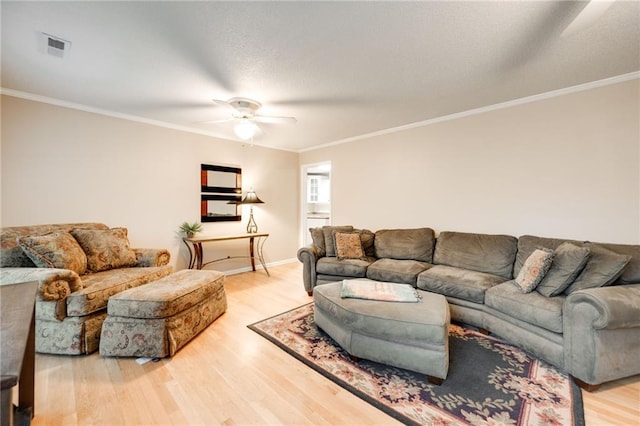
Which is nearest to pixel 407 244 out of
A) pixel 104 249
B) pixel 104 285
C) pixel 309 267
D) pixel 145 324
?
pixel 309 267

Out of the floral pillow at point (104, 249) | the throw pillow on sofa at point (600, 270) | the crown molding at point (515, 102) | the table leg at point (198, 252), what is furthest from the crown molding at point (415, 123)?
the table leg at point (198, 252)

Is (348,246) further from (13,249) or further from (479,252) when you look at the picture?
(13,249)

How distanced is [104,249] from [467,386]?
11.9 feet

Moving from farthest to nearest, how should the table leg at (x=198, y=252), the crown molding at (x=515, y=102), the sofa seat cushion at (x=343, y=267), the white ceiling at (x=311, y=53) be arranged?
the table leg at (x=198, y=252)
the sofa seat cushion at (x=343, y=267)
the crown molding at (x=515, y=102)
the white ceiling at (x=311, y=53)

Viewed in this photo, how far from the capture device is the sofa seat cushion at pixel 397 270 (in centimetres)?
300

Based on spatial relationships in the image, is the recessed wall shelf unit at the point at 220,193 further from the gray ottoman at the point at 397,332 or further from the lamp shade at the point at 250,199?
the gray ottoman at the point at 397,332

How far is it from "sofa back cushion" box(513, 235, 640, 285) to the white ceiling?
1.59m

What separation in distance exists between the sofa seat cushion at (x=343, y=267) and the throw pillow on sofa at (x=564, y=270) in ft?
5.74

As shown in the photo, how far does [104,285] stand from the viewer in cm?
232

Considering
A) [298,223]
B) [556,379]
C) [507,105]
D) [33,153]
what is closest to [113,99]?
[33,153]

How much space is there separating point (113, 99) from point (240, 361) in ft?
10.4

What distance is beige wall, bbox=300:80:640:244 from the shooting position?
8.19 ft

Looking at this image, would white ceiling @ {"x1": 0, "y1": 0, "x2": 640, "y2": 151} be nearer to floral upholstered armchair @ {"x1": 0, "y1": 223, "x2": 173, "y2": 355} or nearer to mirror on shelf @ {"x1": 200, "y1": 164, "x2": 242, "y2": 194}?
mirror on shelf @ {"x1": 200, "y1": 164, "x2": 242, "y2": 194}

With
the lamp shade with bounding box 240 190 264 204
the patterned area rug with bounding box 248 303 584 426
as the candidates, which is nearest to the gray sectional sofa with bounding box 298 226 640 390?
the patterned area rug with bounding box 248 303 584 426
